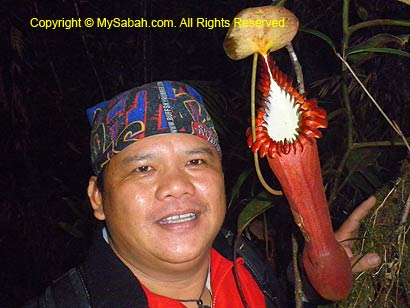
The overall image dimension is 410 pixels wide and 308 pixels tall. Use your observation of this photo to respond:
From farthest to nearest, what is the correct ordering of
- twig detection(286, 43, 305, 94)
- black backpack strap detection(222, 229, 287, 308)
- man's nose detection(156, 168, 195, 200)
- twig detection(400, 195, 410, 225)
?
black backpack strap detection(222, 229, 287, 308)
man's nose detection(156, 168, 195, 200)
twig detection(400, 195, 410, 225)
twig detection(286, 43, 305, 94)

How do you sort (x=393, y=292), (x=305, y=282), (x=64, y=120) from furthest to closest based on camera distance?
(x=64, y=120), (x=305, y=282), (x=393, y=292)

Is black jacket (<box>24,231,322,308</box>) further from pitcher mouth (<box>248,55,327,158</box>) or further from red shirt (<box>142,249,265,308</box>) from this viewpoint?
pitcher mouth (<box>248,55,327,158</box>)

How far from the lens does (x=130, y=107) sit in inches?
50.6

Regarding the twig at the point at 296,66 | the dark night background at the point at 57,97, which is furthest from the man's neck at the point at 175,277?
the dark night background at the point at 57,97

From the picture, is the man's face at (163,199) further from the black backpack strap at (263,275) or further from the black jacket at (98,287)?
the black backpack strap at (263,275)

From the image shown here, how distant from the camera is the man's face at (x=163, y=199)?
3.78ft

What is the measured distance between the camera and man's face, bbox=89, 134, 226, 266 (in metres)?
1.15

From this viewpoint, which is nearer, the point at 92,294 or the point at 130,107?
the point at 92,294

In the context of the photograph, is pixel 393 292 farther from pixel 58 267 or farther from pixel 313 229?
pixel 58 267

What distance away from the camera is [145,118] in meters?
1.26

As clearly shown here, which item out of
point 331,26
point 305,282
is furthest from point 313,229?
point 331,26

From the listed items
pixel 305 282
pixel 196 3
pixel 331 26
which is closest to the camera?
pixel 305 282

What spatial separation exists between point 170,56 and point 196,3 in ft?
1.85

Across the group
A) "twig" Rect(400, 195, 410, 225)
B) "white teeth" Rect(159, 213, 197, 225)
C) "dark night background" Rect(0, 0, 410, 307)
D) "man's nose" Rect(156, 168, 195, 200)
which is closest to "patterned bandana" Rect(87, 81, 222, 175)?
"man's nose" Rect(156, 168, 195, 200)
